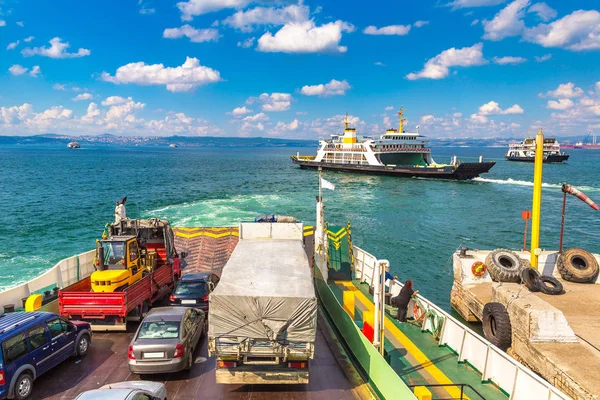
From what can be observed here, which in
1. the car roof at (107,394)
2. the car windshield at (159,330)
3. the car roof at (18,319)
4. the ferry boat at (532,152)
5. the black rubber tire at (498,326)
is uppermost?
the ferry boat at (532,152)

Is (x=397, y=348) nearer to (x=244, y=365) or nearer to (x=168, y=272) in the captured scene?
(x=244, y=365)

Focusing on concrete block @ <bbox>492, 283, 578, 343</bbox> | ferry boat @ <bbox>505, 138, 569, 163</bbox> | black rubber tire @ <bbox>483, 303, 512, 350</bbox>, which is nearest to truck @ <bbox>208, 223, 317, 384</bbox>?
concrete block @ <bbox>492, 283, 578, 343</bbox>

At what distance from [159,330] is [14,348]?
2599 mm

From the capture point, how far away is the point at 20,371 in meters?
7.70

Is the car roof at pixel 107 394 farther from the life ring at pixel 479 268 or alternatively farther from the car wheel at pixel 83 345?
the life ring at pixel 479 268

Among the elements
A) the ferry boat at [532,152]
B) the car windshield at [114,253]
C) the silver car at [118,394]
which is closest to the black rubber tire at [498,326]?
the silver car at [118,394]

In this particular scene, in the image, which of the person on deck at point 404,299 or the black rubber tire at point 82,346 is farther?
the person on deck at point 404,299

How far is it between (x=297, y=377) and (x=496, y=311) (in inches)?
268

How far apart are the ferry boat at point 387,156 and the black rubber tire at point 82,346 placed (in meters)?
71.6

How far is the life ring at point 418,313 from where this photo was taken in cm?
1167

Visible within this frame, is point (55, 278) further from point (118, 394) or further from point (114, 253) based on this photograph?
point (118, 394)

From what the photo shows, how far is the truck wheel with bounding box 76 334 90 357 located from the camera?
954 cm

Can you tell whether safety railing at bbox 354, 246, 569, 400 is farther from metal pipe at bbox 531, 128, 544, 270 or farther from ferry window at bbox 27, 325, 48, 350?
ferry window at bbox 27, 325, 48, 350

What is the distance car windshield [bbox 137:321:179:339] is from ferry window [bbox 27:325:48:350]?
1.92 meters
